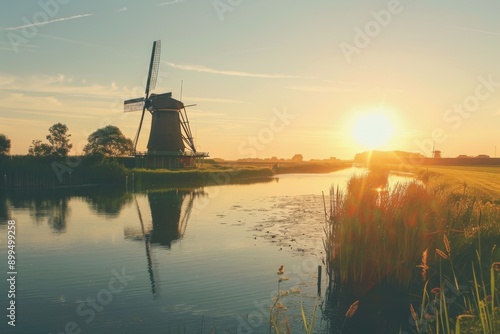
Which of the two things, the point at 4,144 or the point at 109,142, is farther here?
the point at 109,142

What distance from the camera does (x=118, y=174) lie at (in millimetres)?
54406

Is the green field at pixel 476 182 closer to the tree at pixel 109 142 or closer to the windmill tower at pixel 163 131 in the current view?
the windmill tower at pixel 163 131

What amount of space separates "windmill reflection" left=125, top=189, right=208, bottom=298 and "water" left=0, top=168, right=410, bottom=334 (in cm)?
6

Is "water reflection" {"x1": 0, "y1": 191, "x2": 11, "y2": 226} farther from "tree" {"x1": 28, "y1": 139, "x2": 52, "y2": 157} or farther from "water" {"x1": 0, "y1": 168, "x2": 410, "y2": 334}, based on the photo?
"tree" {"x1": 28, "y1": 139, "x2": 52, "y2": 157}

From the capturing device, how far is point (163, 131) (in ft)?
202

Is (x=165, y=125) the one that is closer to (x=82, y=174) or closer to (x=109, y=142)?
(x=82, y=174)

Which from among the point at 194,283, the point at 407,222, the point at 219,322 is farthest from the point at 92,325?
the point at 407,222

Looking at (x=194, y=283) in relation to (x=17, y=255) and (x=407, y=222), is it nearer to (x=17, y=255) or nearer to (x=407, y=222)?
(x=407, y=222)

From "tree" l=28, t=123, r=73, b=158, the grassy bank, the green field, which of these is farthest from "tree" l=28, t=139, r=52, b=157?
the green field

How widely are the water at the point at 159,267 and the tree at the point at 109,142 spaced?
57.0m

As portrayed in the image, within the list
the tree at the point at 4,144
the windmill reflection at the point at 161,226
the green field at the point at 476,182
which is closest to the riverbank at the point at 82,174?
the windmill reflection at the point at 161,226

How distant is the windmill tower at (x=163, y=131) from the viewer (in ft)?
203

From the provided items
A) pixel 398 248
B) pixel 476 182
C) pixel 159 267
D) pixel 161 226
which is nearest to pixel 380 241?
pixel 398 248

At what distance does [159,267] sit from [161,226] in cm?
965
